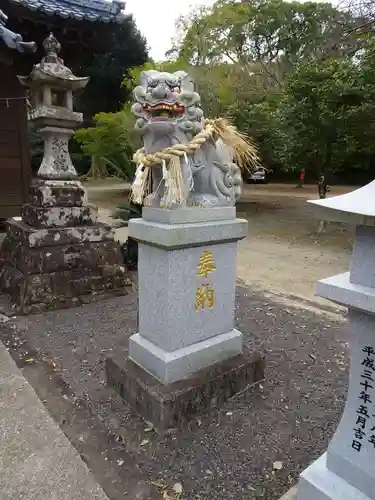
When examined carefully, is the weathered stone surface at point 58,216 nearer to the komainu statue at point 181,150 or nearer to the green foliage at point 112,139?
the komainu statue at point 181,150

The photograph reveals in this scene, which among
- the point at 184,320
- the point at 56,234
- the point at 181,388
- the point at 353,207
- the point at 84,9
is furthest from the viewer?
the point at 84,9


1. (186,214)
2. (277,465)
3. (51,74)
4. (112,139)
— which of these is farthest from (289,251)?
(112,139)

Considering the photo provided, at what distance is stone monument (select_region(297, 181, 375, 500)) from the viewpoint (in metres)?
1.34

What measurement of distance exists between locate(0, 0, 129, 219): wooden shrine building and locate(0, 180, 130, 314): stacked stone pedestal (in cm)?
167

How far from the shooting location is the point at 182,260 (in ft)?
7.88

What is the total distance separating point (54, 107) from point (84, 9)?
A: 2.15m

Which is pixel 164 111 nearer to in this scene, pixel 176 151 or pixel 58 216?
pixel 176 151

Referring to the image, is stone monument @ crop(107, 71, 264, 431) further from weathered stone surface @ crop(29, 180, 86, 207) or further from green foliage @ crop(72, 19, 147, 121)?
green foliage @ crop(72, 19, 147, 121)

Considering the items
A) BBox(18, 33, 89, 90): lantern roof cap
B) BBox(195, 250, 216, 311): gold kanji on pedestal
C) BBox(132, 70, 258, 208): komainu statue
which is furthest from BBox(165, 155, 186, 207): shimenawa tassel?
BBox(18, 33, 89, 90): lantern roof cap

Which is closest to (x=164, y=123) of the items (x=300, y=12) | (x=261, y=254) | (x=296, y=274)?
(x=296, y=274)

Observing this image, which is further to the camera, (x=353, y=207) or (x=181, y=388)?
(x=181, y=388)

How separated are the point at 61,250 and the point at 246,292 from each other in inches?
98.5

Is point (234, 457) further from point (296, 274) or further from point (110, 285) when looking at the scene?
point (296, 274)

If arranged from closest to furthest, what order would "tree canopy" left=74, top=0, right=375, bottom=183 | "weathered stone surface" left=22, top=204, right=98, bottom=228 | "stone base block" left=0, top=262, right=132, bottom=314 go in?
"stone base block" left=0, top=262, right=132, bottom=314
"weathered stone surface" left=22, top=204, right=98, bottom=228
"tree canopy" left=74, top=0, right=375, bottom=183
